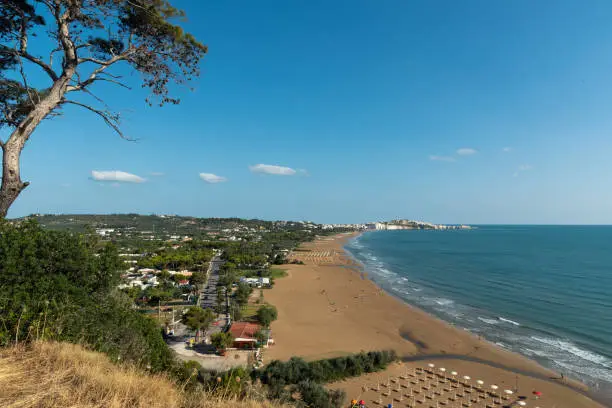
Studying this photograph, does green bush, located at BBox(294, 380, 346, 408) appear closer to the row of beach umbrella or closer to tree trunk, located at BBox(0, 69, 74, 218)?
the row of beach umbrella

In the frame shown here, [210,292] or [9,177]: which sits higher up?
[9,177]

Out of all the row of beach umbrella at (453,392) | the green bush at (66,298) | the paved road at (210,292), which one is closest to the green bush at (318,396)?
the row of beach umbrella at (453,392)

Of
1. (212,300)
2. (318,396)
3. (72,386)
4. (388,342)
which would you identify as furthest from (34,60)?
(212,300)

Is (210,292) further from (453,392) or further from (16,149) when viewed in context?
(16,149)

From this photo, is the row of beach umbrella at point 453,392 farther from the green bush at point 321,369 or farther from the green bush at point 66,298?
the green bush at point 66,298

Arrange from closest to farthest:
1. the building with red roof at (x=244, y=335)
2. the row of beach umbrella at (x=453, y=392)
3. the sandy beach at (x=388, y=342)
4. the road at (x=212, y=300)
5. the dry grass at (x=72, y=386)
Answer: the dry grass at (x=72, y=386)
the row of beach umbrella at (x=453, y=392)
the sandy beach at (x=388, y=342)
the building with red roof at (x=244, y=335)
the road at (x=212, y=300)

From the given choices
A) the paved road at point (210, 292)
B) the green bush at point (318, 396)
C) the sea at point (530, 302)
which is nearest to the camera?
the green bush at point (318, 396)
